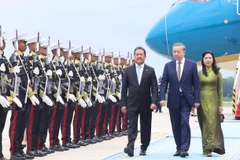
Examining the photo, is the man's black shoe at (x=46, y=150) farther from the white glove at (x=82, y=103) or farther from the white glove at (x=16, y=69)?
the white glove at (x=16, y=69)

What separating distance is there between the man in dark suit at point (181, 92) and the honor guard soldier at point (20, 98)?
6.16ft

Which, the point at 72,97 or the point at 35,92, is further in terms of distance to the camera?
the point at 72,97

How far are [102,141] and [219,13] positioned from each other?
9.63 m

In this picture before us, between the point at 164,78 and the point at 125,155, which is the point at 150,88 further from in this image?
the point at 125,155

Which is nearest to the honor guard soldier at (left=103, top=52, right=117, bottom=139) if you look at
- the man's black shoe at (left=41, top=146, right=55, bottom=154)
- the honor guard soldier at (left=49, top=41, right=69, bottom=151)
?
the honor guard soldier at (left=49, top=41, right=69, bottom=151)

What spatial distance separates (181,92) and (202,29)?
11369 mm

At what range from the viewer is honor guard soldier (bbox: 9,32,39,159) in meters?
7.86

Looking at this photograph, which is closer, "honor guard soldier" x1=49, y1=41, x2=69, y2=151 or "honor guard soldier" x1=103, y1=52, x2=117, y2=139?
"honor guard soldier" x1=49, y1=41, x2=69, y2=151

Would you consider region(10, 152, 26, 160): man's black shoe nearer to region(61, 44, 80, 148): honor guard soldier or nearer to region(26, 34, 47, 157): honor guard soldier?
region(26, 34, 47, 157): honor guard soldier

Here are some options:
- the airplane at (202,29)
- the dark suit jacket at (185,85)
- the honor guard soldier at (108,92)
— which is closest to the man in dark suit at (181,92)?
the dark suit jacket at (185,85)

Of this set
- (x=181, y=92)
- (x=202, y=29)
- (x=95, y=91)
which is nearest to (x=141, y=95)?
(x=181, y=92)

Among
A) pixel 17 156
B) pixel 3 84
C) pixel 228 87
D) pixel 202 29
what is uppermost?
pixel 202 29

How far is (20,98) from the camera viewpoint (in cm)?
789

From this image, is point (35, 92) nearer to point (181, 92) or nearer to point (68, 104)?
point (68, 104)
